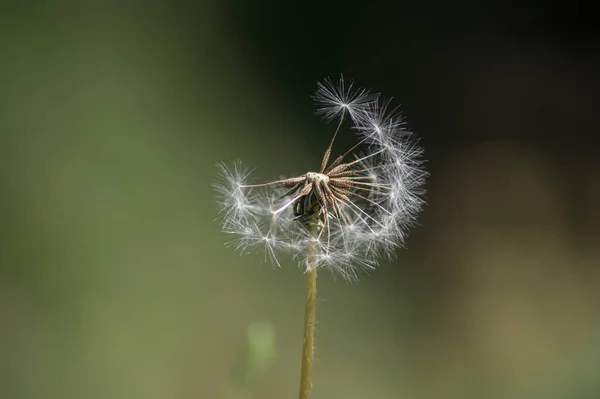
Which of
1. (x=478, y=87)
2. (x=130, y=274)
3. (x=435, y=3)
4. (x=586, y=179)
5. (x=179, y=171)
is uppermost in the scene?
(x=435, y=3)

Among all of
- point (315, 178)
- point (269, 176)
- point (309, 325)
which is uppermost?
point (269, 176)

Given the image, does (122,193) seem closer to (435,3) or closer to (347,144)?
(347,144)

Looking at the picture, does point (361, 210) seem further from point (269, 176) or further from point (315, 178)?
point (269, 176)

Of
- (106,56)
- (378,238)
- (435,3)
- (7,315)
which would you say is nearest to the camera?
(378,238)

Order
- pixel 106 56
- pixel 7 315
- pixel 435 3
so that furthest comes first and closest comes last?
pixel 435 3 < pixel 106 56 < pixel 7 315

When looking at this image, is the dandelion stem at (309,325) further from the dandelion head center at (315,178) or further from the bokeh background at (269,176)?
the bokeh background at (269,176)

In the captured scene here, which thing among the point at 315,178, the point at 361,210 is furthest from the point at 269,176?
the point at 315,178

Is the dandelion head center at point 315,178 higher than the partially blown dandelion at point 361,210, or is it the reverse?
the partially blown dandelion at point 361,210

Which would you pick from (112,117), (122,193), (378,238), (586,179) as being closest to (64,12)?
(112,117)

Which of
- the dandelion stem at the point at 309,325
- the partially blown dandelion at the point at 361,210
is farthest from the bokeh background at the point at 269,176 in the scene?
the dandelion stem at the point at 309,325
